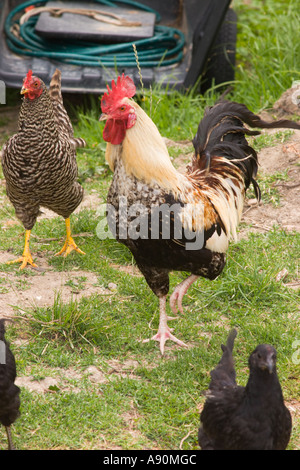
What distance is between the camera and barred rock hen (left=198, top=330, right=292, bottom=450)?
294 centimetres

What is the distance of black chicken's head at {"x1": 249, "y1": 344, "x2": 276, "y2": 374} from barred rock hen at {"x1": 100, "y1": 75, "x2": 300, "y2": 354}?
1171mm

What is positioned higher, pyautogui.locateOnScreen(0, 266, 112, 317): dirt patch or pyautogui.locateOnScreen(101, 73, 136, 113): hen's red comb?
pyautogui.locateOnScreen(101, 73, 136, 113): hen's red comb

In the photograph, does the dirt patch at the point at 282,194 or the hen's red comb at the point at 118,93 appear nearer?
the hen's red comb at the point at 118,93

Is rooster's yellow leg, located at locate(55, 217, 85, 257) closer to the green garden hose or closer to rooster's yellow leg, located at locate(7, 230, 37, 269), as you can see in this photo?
rooster's yellow leg, located at locate(7, 230, 37, 269)

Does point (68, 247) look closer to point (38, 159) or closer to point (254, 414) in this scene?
point (38, 159)

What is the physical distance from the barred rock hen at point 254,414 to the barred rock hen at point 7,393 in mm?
1001

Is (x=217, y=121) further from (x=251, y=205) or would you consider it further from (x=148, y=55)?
(x=148, y=55)

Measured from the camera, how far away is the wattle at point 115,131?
12.6ft

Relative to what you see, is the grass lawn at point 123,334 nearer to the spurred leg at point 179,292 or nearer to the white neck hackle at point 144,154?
the spurred leg at point 179,292

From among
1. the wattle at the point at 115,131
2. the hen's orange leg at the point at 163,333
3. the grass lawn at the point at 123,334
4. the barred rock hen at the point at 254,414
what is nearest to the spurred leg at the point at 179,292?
the hen's orange leg at the point at 163,333

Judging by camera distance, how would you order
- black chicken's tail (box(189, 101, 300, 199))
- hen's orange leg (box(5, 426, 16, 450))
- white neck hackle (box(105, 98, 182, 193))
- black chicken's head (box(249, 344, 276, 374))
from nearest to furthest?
black chicken's head (box(249, 344, 276, 374))
hen's orange leg (box(5, 426, 16, 450))
white neck hackle (box(105, 98, 182, 193))
black chicken's tail (box(189, 101, 300, 199))

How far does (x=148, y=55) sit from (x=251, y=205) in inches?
103

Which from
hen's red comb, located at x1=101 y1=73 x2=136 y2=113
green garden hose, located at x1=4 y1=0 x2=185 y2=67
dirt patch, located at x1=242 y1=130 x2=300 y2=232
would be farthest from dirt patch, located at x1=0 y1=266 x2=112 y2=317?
green garden hose, located at x1=4 y1=0 x2=185 y2=67

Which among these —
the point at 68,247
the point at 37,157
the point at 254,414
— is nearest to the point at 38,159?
the point at 37,157
